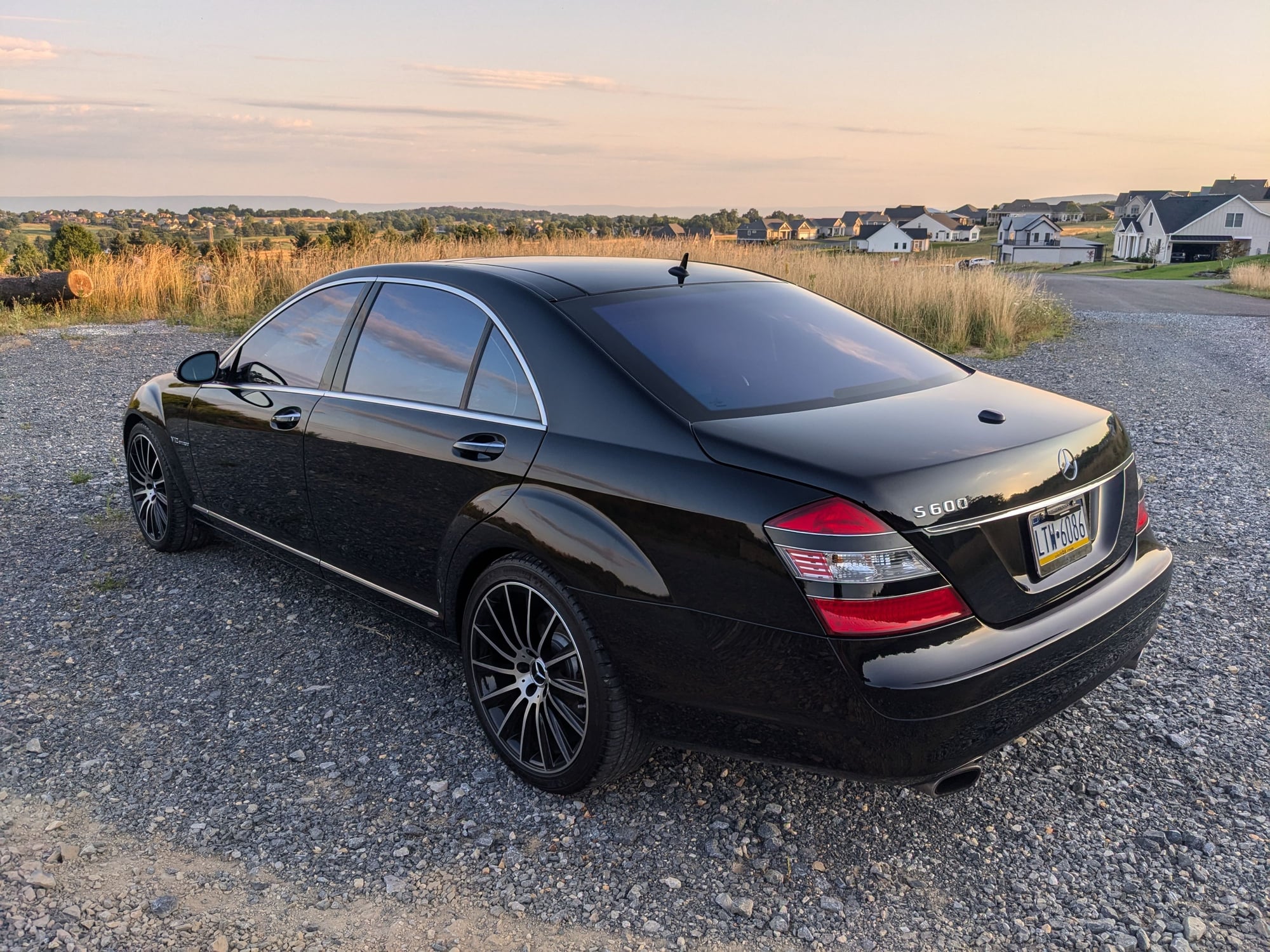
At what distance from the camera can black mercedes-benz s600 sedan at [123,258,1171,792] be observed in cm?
227

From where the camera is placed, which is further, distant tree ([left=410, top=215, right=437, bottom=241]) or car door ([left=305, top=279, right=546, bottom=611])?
distant tree ([left=410, top=215, right=437, bottom=241])

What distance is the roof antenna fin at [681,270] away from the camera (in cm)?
352

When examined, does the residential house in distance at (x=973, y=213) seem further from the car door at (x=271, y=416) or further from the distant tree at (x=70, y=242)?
the car door at (x=271, y=416)

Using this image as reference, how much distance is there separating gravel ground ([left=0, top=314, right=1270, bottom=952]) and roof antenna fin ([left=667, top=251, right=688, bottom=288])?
179 cm

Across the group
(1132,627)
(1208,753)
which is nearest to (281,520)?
(1132,627)

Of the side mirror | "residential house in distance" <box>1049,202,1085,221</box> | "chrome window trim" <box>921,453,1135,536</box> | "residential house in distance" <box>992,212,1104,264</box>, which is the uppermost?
"residential house in distance" <box>1049,202,1085,221</box>

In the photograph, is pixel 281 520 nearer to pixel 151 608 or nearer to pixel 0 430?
pixel 151 608

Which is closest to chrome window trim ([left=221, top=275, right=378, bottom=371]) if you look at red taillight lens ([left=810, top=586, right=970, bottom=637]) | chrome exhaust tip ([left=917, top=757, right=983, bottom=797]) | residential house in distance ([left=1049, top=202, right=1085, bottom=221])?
red taillight lens ([left=810, top=586, right=970, bottom=637])

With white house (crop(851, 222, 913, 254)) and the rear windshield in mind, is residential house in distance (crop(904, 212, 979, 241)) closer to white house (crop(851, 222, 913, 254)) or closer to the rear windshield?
white house (crop(851, 222, 913, 254))

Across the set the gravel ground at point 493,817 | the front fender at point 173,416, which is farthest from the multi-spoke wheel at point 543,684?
the front fender at point 173,416

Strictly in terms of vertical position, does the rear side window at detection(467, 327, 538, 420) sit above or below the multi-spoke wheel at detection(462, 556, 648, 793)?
above

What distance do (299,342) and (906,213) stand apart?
139 meters

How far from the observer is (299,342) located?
4.05m

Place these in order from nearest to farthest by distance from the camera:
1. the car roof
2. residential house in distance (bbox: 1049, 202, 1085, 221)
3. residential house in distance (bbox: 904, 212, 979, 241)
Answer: the car roof
residential house in distance (bbox: 904, 212, 979, 241)
residential house in distance (bbox: 1049, 202, 1085, 221)
